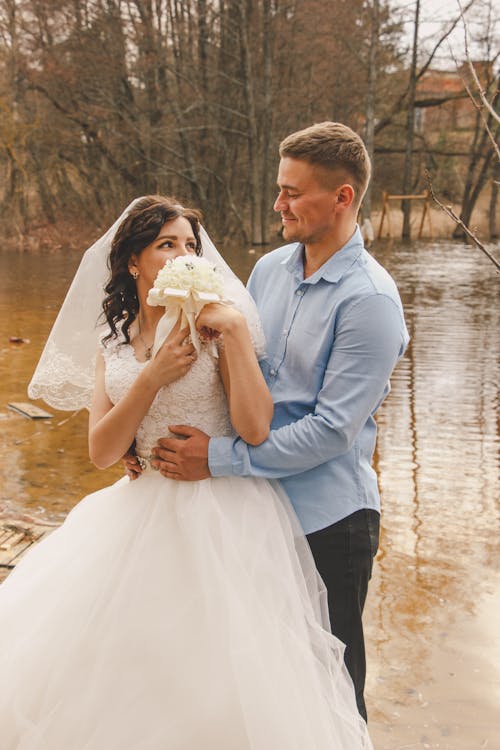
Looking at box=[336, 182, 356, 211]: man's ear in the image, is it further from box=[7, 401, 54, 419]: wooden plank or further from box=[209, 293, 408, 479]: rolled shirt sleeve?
box=[7, 401, 54, 419]: wooden plank

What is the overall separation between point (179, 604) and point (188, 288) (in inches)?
33.1

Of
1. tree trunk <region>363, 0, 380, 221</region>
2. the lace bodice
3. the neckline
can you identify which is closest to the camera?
the lace bodice

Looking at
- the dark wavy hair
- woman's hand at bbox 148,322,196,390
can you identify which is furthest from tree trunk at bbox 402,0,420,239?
woman's hand at bbox 148,322,196,390

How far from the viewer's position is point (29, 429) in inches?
259

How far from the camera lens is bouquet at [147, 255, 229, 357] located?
2.07m

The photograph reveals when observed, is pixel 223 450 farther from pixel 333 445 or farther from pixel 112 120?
pixel 112 120

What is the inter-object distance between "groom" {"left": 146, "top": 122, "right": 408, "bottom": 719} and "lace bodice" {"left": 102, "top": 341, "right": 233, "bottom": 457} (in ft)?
0.17

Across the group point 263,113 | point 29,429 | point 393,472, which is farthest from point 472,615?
point 263,113

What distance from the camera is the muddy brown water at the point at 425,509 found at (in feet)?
10.4

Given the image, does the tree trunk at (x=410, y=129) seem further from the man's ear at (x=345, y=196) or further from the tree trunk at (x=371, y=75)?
the man's ear at (x=345, y=196)

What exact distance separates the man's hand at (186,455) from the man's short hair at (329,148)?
0.79 metres

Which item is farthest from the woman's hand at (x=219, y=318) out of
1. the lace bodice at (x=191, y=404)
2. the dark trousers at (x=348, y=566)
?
the dark trousers at (x=348, y=566)

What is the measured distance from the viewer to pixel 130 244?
2.47m

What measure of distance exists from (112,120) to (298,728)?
2703 centimetres
